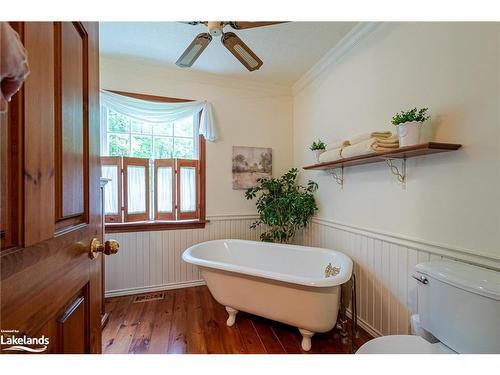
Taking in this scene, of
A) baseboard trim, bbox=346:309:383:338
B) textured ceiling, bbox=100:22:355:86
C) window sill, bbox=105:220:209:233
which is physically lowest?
baseboard trim, bbox=346:309:383:338

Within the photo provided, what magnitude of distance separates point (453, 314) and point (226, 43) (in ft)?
6.26

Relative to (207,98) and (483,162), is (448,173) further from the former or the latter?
(207,98)

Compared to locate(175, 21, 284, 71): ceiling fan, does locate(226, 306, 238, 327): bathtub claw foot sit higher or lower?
lower

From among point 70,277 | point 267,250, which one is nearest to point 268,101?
point 267,250

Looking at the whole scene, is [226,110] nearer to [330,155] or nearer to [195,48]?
[195,48]

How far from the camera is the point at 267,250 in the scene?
232 centimetres

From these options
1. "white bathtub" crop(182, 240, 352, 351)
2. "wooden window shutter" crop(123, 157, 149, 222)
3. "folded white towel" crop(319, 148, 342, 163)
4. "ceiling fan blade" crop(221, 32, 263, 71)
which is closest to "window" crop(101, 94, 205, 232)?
"wooden window shutter" crop(123, 157, 149, 222)

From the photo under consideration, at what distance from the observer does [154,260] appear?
247 cm

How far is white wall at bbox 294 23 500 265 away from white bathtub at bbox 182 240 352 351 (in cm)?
53

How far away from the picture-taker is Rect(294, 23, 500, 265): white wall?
1.11m

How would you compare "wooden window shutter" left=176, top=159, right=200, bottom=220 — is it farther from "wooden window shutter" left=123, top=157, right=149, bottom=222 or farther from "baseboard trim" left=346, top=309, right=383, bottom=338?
"baseboard trim" left=346, top=309, right=383, bottom=338

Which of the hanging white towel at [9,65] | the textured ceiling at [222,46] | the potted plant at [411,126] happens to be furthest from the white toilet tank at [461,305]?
the textured ceiling at [222,46]

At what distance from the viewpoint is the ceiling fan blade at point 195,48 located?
54.4 inches

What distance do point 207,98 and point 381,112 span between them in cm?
190
